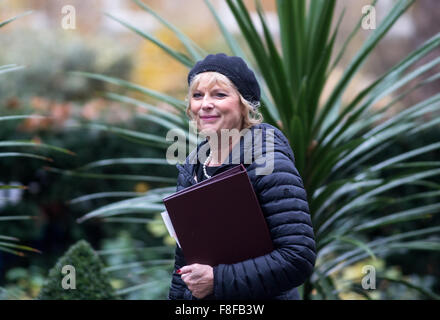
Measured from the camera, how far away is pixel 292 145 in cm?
202

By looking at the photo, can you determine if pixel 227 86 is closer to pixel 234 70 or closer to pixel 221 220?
pixel 234 70

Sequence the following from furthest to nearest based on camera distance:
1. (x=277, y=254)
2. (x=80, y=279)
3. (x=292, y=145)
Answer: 1. (x=80, y=279)
2. (x=292, y=145)
3. (x=277, y=254)

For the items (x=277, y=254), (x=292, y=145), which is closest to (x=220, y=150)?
(x=277, y=254)

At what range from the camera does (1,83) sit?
312 inches

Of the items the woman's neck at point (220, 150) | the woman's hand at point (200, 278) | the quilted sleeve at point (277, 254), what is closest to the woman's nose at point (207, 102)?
the woman's neck at point (220, 150)

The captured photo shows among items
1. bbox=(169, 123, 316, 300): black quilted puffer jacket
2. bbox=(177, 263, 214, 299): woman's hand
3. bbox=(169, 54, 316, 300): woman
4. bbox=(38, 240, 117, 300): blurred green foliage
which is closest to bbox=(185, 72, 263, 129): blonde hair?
bbox=(169, 54, 316, 300): woman

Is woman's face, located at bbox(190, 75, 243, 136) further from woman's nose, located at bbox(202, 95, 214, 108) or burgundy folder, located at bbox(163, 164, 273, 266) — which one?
burgundy folder, located at bbox(163, 164, 273, 266)

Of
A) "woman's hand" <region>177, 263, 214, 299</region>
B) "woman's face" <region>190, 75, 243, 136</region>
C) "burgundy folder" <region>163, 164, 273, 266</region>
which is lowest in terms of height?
"woman's hand" <region>177, 263, 214, 299</region>

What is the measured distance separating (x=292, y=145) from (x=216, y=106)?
26.3 inches

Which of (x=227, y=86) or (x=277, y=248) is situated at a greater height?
(x=227, y=86)

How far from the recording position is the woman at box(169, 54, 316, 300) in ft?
4.33

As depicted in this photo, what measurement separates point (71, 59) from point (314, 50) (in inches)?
298

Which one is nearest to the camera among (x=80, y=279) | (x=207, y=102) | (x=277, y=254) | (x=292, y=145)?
(x=277, y=254)

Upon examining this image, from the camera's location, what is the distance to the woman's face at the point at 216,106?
1.43 metres
